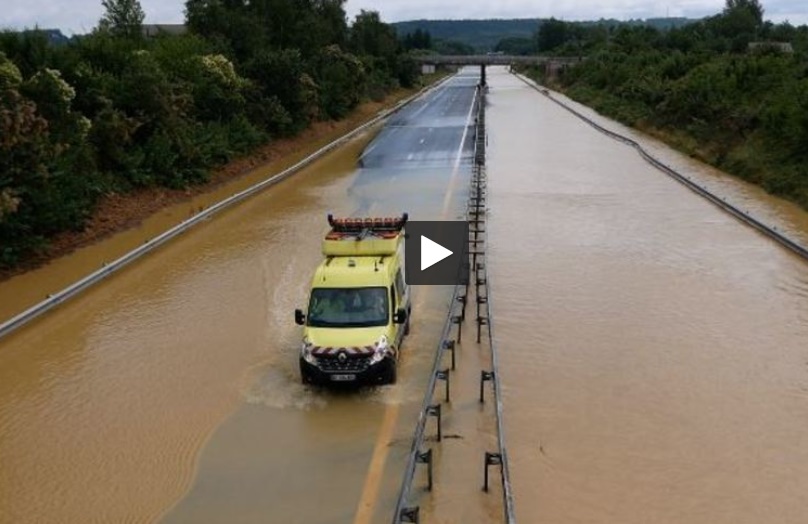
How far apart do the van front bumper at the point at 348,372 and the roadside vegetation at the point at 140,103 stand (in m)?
10.5

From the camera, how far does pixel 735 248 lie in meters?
21.9

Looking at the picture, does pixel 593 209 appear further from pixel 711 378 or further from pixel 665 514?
pixel 665 514

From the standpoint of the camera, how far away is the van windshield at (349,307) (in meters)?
13.2

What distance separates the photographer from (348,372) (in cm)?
1263

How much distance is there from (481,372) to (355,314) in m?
2.27

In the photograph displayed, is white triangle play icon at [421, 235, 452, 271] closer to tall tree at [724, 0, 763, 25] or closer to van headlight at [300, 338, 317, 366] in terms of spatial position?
van headlight at [300, 338, 317, 366]

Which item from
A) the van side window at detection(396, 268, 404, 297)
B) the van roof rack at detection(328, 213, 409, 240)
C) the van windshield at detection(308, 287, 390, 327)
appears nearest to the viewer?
the van windshield at detection(308, 287, 390, 327)

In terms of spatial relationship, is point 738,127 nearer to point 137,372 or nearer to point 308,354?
point 308,354

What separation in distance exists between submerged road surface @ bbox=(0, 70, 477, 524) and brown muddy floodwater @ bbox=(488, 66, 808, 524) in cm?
203

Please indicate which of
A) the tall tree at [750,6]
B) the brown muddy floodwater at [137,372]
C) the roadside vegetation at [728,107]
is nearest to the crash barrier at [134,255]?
the brown muddy floodwater at [137,372]

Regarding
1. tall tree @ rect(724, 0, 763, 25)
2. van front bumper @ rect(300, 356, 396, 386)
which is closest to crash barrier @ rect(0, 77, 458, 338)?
van front bumper @ rect(300, 356, 396, 386)

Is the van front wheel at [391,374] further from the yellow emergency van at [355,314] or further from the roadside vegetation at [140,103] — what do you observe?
the roadside vegetation at [140,103]

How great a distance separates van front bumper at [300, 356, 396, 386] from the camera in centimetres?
1263
